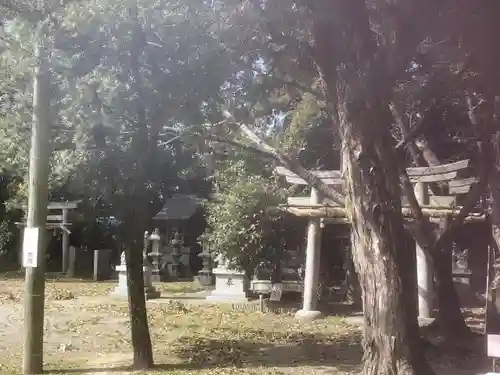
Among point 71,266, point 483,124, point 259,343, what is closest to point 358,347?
point 259,343

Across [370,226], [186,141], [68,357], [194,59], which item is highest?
[194,59]

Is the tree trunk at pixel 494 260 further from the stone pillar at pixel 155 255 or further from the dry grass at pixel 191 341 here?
the stone pillar at pixel 155 255

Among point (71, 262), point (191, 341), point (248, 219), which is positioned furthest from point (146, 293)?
point (71, 262)

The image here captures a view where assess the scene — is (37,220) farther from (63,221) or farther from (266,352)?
(63,221)

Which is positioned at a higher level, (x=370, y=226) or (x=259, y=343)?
(x=370, y=226)

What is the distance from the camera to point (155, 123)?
8070 millimetres

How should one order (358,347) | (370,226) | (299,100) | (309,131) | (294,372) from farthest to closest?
(309,131), (299,100), (358,347), (294,372), (370,226)

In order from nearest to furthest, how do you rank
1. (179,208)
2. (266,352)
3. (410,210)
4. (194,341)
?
(266,352), (194,341), (410,210), (179,208)

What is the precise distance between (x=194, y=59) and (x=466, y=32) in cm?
312

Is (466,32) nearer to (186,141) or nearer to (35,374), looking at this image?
(186,141)

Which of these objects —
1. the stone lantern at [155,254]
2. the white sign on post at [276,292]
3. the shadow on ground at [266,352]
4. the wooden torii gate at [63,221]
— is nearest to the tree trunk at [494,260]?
the shadow on ground at [266,352]

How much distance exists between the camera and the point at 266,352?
10.1 m

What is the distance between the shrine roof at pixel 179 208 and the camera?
27.0 meters

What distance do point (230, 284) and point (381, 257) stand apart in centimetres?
1098
